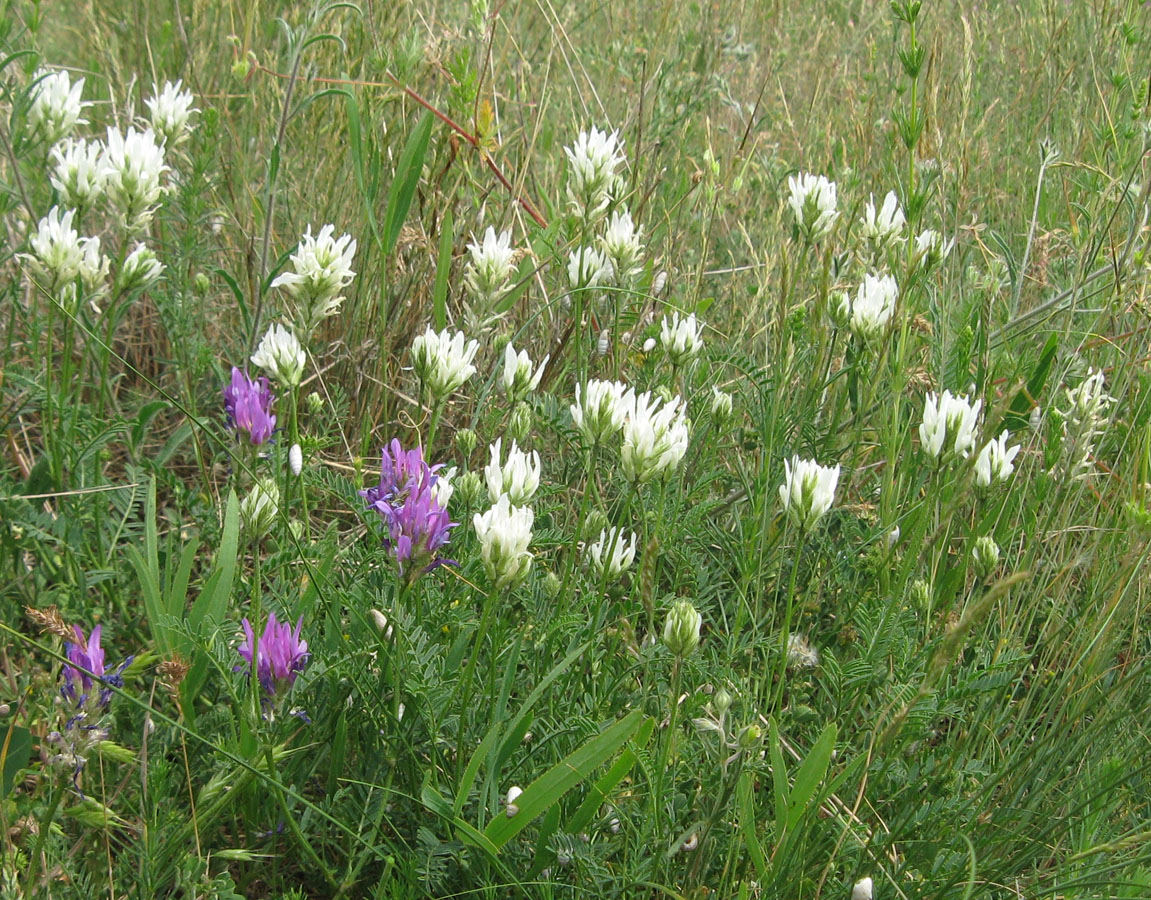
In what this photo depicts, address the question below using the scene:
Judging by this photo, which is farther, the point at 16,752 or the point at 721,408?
the point at 721,408

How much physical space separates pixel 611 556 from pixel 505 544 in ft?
0.85

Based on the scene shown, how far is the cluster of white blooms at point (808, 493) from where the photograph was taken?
1293 mm

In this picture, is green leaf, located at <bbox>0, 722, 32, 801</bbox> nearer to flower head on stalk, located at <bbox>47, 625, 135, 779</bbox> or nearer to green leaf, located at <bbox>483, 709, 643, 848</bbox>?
→ flower head on stalk, located at <bbox>47, 625, 135, 779</bbox>

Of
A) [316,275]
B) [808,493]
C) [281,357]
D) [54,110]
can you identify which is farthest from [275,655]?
[54,110]

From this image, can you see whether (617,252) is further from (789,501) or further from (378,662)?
(378,662)

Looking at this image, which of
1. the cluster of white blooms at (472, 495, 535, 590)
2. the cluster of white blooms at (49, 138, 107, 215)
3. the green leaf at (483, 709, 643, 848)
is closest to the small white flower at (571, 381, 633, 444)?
the cluster of white blooms at (472, 495, 535, 590)

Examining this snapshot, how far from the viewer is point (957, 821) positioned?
1.38m

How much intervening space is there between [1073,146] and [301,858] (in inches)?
96.7

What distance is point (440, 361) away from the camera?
147 cm

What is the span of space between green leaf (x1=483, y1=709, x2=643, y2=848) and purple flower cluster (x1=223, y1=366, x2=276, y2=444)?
0.62 meters

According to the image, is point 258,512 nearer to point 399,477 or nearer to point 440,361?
point 399,477

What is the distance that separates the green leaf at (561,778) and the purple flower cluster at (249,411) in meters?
0.62

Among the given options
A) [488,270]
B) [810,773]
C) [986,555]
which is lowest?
[810,773]

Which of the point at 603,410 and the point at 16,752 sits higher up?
the point at 603,410
